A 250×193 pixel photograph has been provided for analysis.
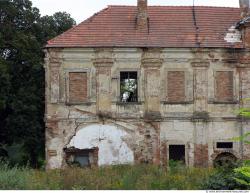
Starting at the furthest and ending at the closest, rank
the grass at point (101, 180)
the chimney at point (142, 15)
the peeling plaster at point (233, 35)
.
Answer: the chimney at point (142, 15) → the peeling plaster at point (233, 35) → the grass at point (101, 180)

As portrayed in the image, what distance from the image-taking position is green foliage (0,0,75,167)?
34.8 metres

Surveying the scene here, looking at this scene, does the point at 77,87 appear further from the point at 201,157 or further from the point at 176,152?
the point at 201,157

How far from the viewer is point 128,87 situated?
87.3 feet

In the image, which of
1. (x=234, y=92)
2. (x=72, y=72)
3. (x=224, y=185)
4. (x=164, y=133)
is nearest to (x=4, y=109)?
(x=72, y=72)

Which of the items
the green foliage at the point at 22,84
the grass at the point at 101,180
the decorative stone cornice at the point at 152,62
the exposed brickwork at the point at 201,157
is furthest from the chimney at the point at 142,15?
the grass at the point at 101,180

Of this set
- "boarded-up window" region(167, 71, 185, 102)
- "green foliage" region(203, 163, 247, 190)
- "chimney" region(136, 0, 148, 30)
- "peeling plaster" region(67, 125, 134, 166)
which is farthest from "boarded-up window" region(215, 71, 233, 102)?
"green foliage" region(203, 163, 247, 190)

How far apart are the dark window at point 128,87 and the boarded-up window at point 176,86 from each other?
4.97ft

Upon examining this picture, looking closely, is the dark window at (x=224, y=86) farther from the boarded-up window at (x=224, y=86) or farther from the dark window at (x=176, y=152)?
the dark window at (x=176, y=152)

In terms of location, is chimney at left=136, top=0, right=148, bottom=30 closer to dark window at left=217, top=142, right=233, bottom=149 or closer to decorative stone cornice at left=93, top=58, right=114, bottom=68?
decorative stone cornice at left=93, top=58, right=114, bottom=68

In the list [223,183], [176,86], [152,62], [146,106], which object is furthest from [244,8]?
[223,183]

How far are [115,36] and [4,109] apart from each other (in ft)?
36.9

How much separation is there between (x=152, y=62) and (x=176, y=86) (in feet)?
5.05

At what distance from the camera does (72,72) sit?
26.2 m

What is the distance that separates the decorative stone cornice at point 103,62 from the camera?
26.3m
